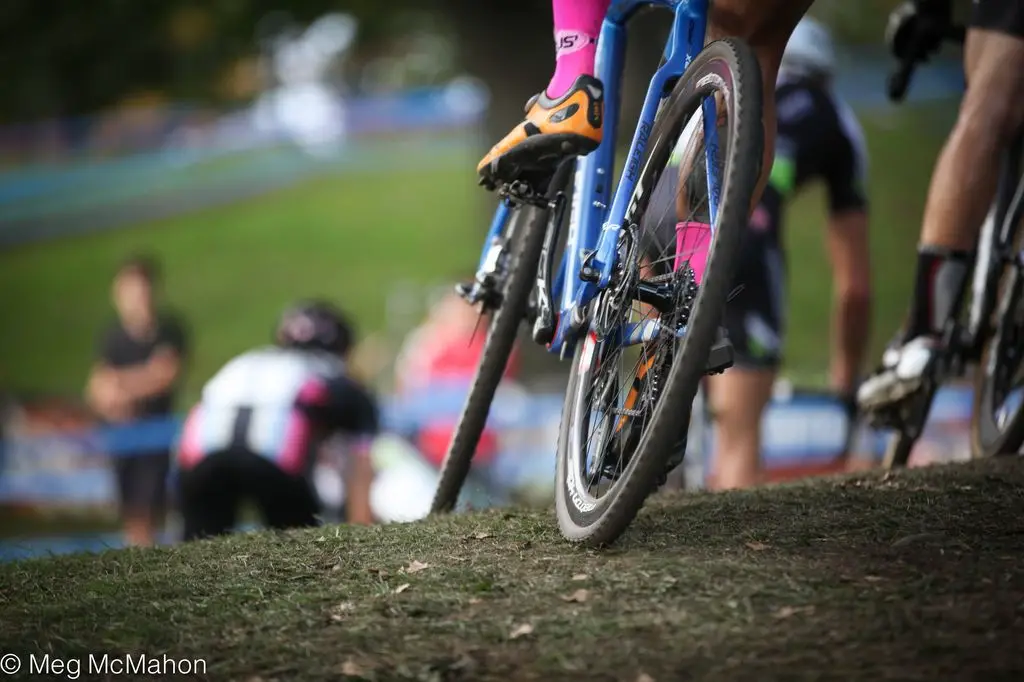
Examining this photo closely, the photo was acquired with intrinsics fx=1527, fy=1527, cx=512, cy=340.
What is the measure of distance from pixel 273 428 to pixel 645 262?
146 inches

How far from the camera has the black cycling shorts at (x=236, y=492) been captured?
7.02 meters

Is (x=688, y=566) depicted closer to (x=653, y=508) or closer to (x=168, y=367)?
(x=653, y=508)

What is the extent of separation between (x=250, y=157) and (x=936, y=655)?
21.9 m

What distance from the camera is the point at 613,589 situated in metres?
3.06

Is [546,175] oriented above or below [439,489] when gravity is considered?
above

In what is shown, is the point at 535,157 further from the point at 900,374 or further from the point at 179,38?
the point at 179,38

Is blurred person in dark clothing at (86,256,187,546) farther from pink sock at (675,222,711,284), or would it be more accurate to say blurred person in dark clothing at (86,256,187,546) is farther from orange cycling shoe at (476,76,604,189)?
pink sock at (675,222,711,284)

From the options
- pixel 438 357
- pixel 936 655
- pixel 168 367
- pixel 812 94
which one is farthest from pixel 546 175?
pixel 168 367

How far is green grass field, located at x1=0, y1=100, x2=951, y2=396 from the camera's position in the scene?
19875 millimetres

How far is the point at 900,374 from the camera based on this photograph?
483 centimetres

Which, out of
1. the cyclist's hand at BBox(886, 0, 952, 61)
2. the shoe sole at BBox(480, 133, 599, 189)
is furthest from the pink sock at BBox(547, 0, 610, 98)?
the cyclist's hand at BBox(886, 0, 952, 61)

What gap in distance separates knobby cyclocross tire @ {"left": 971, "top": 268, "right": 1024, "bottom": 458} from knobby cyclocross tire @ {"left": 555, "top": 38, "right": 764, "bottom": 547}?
184 cm

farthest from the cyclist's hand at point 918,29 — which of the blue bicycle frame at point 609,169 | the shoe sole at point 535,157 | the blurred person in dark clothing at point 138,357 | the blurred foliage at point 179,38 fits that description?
the blurred foliage at point 179,38

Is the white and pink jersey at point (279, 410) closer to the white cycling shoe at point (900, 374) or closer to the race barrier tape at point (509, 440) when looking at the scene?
the race barrier tape at point (509, 440)
